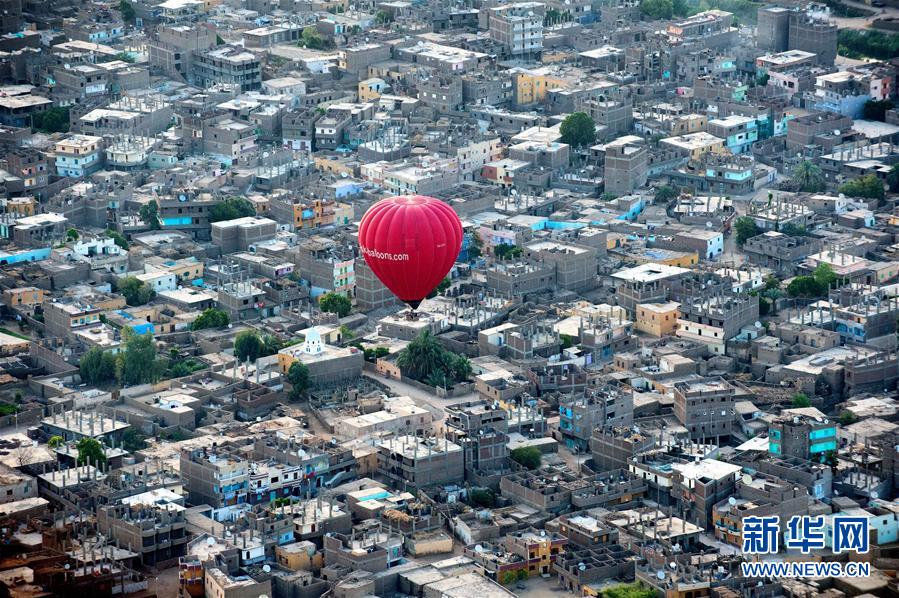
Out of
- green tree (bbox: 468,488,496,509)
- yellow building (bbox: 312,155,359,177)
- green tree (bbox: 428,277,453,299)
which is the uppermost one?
yellow building (bbox: 312,155,359,177)

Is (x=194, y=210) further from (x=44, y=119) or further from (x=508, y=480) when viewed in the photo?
(x=508, y=480)

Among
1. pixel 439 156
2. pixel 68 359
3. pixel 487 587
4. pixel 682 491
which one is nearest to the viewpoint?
pixel 487 587

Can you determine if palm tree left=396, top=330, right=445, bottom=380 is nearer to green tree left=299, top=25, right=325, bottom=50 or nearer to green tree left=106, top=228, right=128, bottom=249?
green tree left=106, top=228, right=128, bottom=249

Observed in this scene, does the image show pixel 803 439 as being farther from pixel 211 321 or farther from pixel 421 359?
pixel 211 321

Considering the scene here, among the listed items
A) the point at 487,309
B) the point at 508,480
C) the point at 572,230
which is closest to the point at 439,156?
the point at 572,230

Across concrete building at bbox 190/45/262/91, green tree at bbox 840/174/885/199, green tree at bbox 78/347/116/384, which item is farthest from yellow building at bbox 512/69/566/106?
green tree at bbox 78/347/116/384
